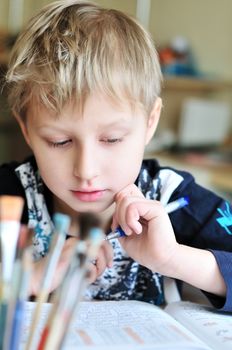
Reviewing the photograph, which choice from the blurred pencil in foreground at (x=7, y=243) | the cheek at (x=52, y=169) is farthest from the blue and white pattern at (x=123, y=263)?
the blurred pencil in foreground at (x=7, y=243)

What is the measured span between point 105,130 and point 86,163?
0.05 m

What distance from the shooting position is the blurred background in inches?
99.0

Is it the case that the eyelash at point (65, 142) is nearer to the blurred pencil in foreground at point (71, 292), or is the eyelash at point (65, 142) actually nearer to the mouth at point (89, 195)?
the mouth at point (89, 195)

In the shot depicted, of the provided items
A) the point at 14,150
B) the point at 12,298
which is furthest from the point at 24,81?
the point at 14,150

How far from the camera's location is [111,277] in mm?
805

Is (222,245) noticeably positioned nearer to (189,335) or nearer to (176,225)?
(176,225)

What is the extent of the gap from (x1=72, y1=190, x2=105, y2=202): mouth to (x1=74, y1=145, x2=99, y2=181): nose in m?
0.03

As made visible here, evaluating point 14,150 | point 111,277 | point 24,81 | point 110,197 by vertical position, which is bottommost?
point 14,150

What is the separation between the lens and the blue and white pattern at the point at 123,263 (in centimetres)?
79

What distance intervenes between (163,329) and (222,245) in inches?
9.6

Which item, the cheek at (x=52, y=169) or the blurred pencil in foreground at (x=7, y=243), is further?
the cheek at (x=52, y=169)

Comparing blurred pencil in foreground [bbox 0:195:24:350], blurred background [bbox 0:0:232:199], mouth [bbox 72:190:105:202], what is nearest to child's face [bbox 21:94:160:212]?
mouth [bbox 72:190:105:202]

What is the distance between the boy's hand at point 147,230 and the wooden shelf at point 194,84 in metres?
1.77

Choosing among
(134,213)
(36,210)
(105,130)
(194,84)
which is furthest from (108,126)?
(194,84)
